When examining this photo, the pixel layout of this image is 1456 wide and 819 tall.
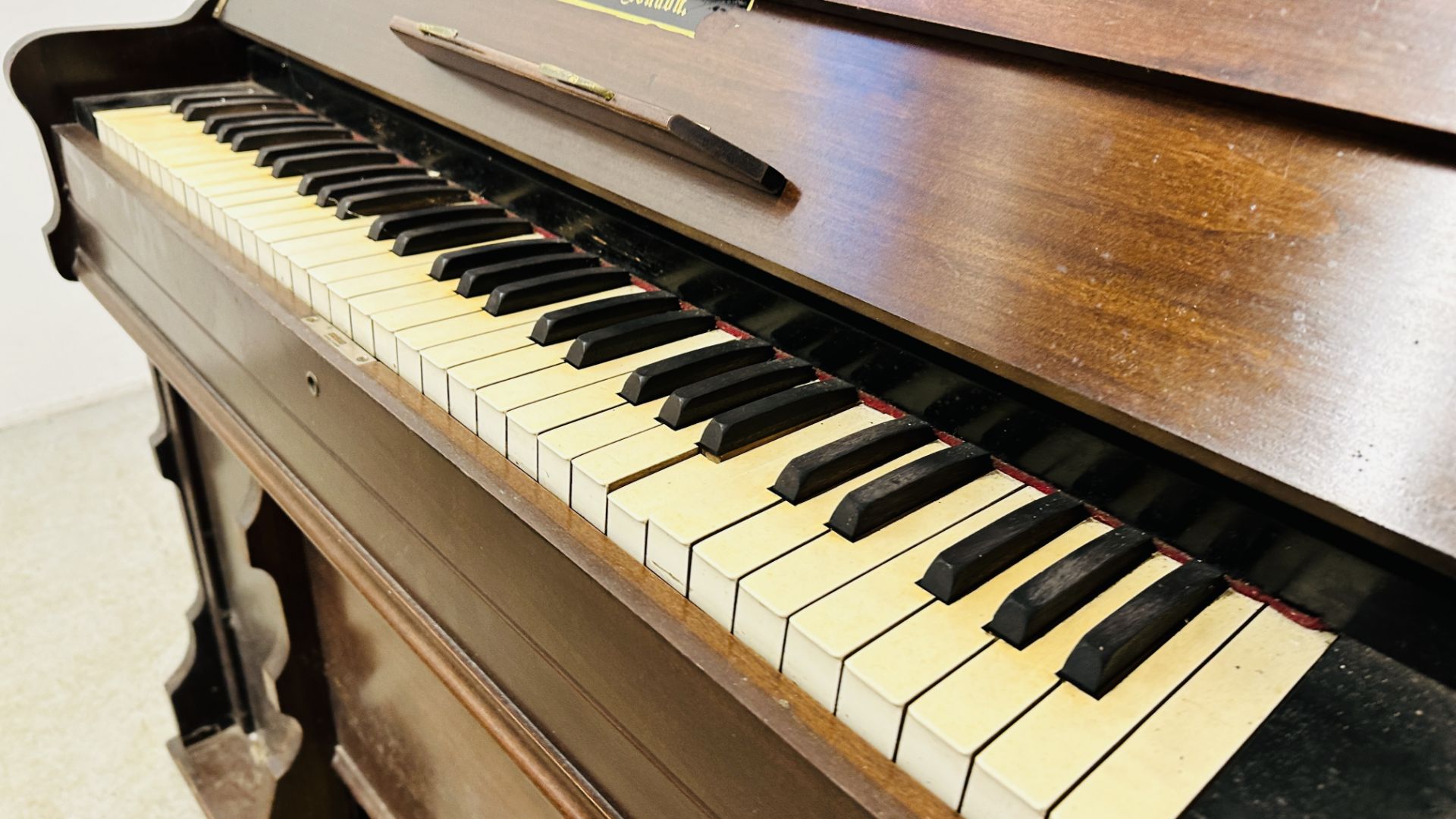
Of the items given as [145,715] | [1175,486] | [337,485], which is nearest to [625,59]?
[337,485]

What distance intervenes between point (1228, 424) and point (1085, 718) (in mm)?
197

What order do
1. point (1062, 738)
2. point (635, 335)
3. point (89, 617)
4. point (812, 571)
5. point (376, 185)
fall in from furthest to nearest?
point (89, 617) < point (376, 185) < point (635, 335) < point (812, 571) < point (1062, 738)

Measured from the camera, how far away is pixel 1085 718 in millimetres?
533

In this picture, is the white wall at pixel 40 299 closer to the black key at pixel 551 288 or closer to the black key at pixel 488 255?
the black key at pixel 488 255

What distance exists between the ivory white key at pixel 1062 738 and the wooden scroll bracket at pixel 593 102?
49 cm

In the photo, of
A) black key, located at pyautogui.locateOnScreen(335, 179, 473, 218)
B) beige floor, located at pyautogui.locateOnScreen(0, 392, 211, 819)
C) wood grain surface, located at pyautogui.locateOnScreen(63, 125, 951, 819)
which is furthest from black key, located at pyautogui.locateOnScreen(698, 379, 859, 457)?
beige floor, located at pyautogui.locateOnScreen(0, 392, 211, 819)

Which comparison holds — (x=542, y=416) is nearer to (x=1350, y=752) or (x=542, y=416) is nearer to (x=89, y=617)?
(x=1350, y=752)

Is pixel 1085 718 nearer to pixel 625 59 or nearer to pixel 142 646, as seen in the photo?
pixel 625 59

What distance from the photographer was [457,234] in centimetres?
111

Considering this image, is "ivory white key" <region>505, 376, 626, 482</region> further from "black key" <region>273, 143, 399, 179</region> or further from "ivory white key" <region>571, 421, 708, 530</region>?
"black key" <region>273, 143, 399, 179</region>

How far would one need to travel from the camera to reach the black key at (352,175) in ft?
4.02

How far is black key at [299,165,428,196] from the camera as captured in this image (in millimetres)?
1226

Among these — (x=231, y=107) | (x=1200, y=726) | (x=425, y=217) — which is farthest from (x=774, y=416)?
(x=231, y=107)

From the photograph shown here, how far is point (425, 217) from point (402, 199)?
78 mm
